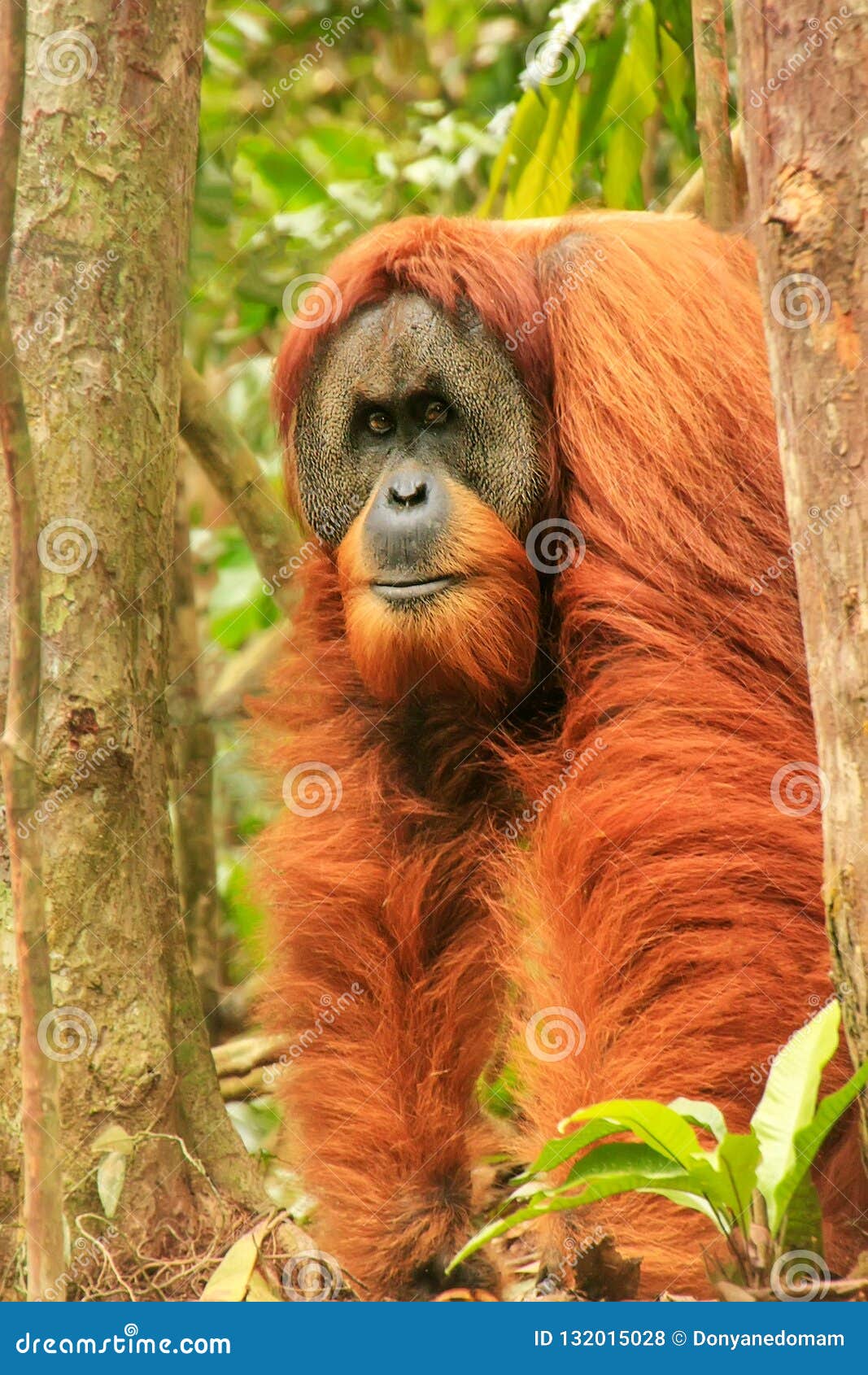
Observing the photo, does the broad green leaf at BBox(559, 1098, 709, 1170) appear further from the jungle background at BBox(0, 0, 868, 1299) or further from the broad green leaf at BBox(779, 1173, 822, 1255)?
the jungle background at BBox(0, 0, 868, 1299)

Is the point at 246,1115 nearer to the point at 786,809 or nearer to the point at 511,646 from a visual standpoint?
the point at 511,646


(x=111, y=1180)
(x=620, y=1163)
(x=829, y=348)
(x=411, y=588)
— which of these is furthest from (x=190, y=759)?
(x=829, y=348)

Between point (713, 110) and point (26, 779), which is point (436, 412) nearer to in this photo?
point (713, 110)

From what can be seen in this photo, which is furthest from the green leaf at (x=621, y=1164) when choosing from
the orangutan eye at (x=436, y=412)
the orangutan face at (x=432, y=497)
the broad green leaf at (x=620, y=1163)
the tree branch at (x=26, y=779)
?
the orangutan eye at (x=436, y=412)

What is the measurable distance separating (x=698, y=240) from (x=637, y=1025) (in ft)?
5.47

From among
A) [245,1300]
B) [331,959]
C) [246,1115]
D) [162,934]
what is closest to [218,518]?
[246,1115]

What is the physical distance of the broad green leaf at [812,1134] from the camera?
188 centimetres

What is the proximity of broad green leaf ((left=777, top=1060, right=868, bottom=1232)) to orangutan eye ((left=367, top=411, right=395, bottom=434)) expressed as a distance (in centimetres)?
170

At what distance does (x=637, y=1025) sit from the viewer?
2541 mm

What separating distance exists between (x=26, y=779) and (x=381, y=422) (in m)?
1.32

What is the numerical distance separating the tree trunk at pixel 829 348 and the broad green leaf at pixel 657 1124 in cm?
26

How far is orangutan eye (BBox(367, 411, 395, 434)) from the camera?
3072 millimetres

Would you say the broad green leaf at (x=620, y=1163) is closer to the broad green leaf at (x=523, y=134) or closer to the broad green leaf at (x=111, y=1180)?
the broad green leaf at (x=111, y=1180)

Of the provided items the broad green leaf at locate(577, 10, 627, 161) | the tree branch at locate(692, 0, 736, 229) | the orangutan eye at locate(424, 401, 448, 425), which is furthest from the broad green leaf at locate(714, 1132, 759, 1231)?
the broad green leaf at locate(577, 10, 627, 161)
